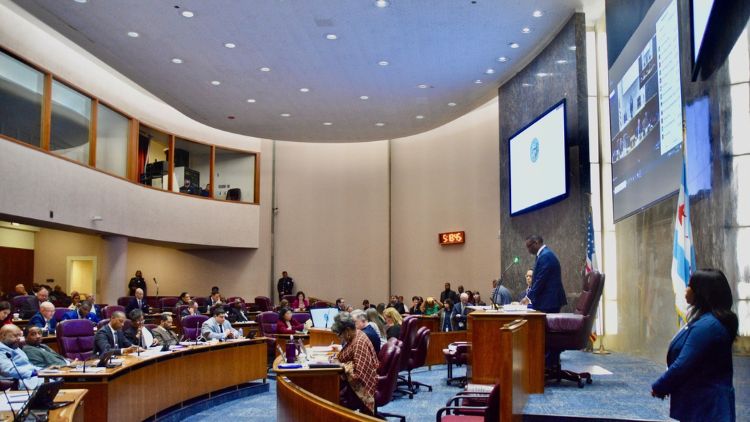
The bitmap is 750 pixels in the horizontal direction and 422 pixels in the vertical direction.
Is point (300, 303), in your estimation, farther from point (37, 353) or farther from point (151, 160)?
point (37, 353)

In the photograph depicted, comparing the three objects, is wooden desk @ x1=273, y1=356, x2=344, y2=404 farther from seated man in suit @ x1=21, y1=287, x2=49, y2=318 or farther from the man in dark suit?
seated man in suit @ x1=21, y1=287, x2=49, y2=318

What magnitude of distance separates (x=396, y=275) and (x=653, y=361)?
10.6 m

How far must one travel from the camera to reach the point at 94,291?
18172mm

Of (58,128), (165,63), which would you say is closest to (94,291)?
(58,128)

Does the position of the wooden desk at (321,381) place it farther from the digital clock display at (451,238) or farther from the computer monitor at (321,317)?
the digital clock display at (451,238)

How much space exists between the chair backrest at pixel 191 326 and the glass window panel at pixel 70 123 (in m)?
4.47

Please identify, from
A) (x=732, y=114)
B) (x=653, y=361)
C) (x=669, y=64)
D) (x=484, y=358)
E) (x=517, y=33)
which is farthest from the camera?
(x=517, y=33)

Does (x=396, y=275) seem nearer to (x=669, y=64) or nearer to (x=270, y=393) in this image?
(x=270, y=393)

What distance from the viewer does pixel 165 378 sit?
23.2ft

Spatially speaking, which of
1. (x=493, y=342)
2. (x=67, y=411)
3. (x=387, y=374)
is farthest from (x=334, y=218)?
(x=67, y=411)

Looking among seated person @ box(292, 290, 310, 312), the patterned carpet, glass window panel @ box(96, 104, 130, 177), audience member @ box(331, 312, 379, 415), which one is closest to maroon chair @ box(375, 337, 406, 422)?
audience member @ box(331, 312, 379, 415)

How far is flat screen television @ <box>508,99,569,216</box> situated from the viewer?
9.77 m

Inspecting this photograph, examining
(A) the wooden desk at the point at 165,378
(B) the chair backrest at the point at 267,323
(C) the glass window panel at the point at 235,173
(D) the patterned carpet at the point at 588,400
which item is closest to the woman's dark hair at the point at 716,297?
(D) the patterned carpet at the point at 588,400

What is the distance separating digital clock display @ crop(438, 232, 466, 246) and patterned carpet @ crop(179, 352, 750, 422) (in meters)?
6.94
